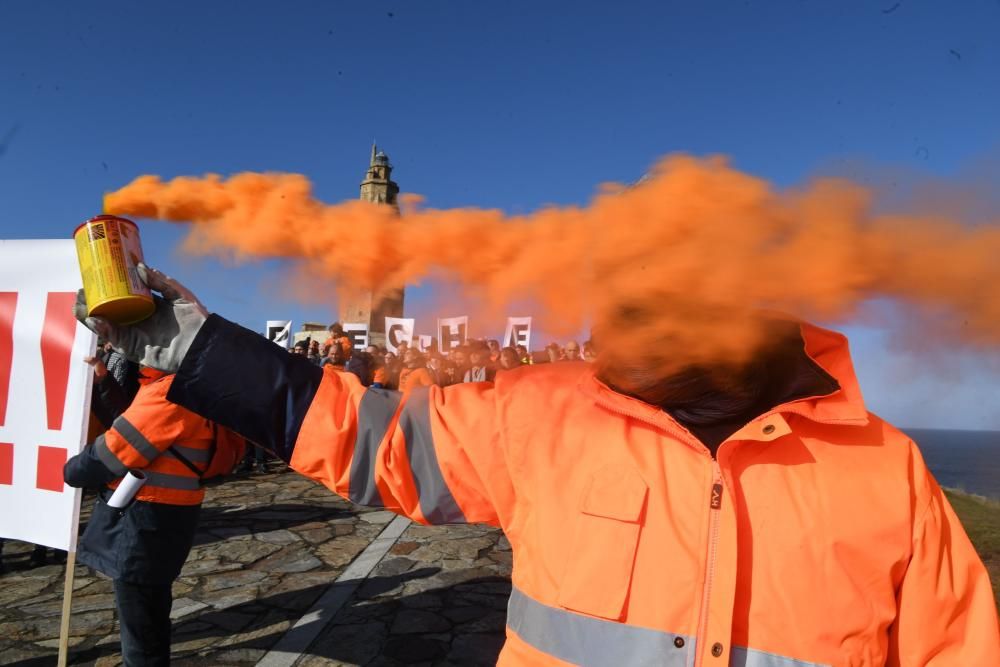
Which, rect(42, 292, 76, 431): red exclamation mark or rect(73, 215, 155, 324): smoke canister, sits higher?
rect(73, 215, 155, 324): smoke canister

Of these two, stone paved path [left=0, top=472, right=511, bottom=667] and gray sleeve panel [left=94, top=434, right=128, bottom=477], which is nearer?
gray sleeve panel [left=94, top=434, right=128, bottom=477]

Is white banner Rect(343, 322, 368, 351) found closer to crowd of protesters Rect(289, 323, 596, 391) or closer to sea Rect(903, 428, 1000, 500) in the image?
crowd of protesters Rect(289, 323, 596, 391)

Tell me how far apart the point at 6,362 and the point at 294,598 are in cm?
274

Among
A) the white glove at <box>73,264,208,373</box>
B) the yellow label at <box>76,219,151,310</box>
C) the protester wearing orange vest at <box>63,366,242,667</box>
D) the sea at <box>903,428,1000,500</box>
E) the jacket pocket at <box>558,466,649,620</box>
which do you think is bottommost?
the sea at <box>903,428,1000,500</box>

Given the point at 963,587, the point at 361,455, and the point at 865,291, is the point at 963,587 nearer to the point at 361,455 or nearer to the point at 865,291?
the point at 865,291

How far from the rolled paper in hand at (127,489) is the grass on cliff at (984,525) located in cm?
518

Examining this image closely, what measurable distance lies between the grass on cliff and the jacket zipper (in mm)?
4090

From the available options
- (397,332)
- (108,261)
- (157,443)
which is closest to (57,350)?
(157,443)

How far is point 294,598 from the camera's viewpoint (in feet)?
16.9

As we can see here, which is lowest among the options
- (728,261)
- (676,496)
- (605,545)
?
(605,545)

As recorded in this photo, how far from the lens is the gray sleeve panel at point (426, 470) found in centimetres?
164

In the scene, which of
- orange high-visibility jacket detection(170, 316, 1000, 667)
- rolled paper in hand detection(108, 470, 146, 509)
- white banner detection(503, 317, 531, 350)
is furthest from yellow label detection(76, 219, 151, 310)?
rolled paper in hand detection(108, 470, 146, 509)

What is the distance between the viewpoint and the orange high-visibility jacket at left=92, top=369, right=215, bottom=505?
313 cm

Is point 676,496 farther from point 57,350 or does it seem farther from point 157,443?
point 57,350
